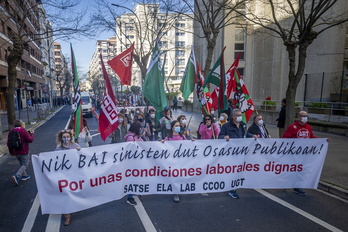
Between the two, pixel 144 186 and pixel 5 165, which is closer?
pixel 144 186

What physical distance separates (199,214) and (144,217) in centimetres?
98

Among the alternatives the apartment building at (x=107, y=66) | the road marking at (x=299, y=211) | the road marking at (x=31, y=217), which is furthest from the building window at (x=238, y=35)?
the road marking at (x=31, y=217)

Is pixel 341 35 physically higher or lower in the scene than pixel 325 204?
higher

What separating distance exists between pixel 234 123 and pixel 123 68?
309 centimetres

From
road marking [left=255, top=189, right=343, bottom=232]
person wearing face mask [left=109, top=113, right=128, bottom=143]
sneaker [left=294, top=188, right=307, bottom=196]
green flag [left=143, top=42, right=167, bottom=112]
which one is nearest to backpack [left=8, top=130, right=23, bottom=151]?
person wearing face mask [left=109, top=113, right=128, bottom=143]


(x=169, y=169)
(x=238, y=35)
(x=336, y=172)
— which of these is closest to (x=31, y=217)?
(x=169, y=169)

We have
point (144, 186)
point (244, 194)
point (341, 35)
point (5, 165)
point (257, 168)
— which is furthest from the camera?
point (341, 35)

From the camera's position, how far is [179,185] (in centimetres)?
474

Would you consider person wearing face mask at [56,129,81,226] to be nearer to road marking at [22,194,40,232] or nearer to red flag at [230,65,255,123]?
road marking at [22,194,40,232]

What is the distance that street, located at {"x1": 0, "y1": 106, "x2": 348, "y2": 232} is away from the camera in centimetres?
400

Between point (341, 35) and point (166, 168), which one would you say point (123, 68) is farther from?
point (341, 35)

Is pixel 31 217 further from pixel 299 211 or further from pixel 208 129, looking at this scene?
pixel 299 211

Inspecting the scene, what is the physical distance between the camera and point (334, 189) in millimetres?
5359

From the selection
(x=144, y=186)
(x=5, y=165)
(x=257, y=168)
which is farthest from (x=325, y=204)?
(x=5, y=165)
